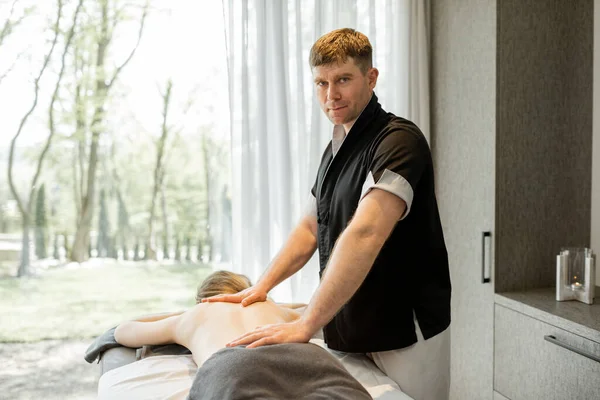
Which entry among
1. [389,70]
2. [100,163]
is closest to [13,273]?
[100,163]

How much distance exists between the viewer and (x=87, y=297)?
4359 mm

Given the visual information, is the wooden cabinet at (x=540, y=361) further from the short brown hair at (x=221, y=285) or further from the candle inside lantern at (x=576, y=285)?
the short brown hair at (x=221, y=285)

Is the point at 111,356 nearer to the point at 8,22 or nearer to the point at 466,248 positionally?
the point at 466,248

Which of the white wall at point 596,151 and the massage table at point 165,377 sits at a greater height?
the white wall at point 596,151

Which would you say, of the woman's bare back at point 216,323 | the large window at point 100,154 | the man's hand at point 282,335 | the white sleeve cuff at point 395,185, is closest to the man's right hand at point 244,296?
the woman's bare back at point 216,323

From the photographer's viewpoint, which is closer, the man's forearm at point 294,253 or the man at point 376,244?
the man at point 376,244

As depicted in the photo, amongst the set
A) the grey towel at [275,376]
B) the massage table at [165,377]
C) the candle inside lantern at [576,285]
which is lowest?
the massage table at [165,377]

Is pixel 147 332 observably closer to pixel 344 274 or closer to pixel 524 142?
pixel 344 274

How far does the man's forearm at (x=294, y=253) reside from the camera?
186cm

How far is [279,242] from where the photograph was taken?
2.96 m

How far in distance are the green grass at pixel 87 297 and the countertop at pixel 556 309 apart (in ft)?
8.30

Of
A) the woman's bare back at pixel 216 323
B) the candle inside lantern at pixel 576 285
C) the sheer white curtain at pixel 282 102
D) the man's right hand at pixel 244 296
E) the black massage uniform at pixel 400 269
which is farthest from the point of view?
the sheer white curtain at pixel 282 102

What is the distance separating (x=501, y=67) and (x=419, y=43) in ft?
2.06

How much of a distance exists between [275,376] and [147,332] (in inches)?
30.3
